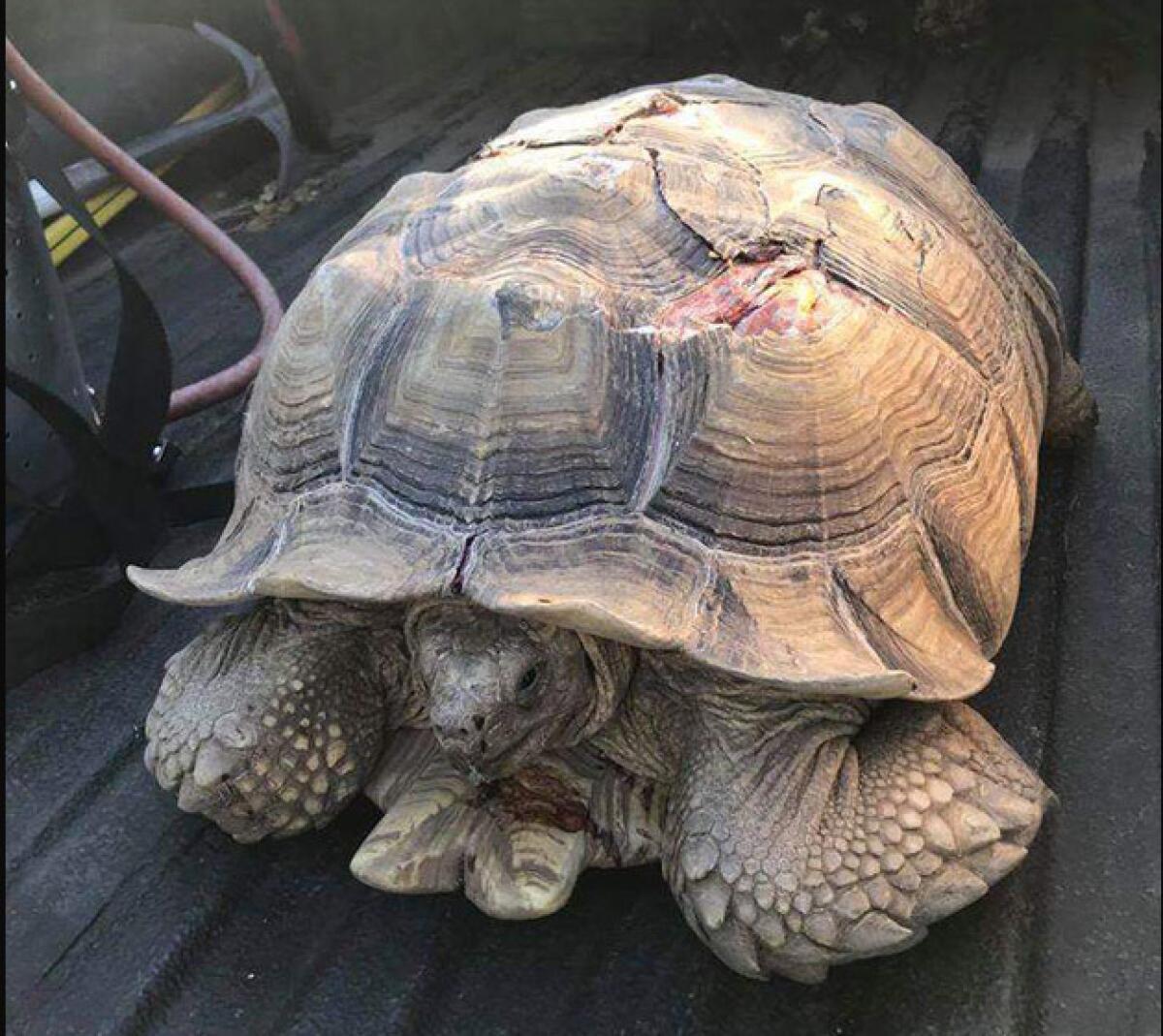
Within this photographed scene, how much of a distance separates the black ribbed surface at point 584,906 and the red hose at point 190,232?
369 mm

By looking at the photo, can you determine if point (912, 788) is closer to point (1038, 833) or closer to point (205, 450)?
point (1038, 833)

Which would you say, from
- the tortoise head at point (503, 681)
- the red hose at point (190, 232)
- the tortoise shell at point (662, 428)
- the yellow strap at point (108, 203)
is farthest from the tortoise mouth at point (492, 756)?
the yellow strap at point (108, 203)

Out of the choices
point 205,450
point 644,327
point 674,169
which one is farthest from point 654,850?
point 205,450

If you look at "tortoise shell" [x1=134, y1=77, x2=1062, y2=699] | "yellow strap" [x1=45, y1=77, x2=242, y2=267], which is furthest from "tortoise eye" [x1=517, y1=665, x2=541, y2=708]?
"yellow strap" [x1=45, y1=77, x2=242, y2=267]

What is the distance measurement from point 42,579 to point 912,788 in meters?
1.57

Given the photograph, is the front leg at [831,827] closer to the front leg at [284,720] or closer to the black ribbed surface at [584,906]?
the black ribbed surface at [584,906]

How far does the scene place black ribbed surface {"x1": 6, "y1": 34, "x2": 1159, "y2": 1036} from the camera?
133 centimetres

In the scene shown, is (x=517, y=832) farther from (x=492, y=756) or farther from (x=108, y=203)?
(x=108, y=203)

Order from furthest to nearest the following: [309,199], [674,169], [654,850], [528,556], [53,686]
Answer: [309,199], [53,686], [674,169], [654,850], [528,556]

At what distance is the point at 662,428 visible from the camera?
4.49 ft

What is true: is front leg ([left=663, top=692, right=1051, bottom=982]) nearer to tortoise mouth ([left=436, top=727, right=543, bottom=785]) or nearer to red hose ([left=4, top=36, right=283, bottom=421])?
tortoise mouth ([left=436, top=727, right=543, bottom=785])

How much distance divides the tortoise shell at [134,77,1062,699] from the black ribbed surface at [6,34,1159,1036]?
10.1 inches

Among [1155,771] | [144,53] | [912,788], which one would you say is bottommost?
[1155,771]

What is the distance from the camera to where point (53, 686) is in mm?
1932
